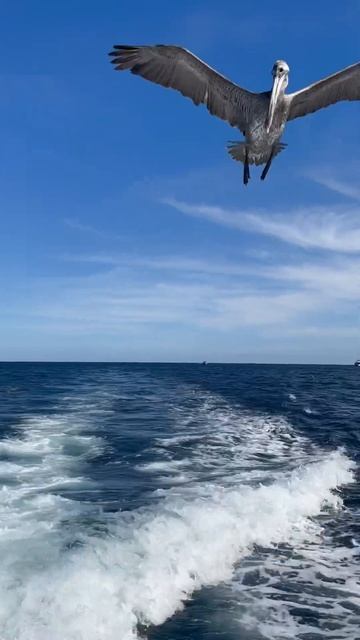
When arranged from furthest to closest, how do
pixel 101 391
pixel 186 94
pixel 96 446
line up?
pixel 101 391 < pixel 96 446 < pixel 186 94

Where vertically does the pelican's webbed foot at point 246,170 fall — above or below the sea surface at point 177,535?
above

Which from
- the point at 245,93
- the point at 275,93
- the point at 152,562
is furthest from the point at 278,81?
the point at 152,562

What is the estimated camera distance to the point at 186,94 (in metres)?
9.18

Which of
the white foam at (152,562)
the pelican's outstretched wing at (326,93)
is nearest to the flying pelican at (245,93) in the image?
the pelican's outstretched wing at (326,93)

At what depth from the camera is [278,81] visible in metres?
8.39

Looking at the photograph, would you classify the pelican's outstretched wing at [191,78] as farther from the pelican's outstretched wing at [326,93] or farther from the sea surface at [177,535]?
the sea surface at [177,535]

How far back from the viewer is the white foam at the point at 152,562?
24.3 ft

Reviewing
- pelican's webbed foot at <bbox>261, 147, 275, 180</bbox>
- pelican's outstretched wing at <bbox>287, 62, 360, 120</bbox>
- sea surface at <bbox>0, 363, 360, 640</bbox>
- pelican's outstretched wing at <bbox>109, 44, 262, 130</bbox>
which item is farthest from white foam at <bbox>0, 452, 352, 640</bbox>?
pelican's outstretched wing at <bbox>287, 62, 360, 120</bbox>

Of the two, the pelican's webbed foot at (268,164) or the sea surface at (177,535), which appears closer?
the sea surface at (177,535)

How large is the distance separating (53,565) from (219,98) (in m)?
7.89

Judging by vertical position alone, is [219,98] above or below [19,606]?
above

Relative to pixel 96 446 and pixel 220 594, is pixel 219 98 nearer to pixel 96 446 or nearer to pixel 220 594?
pixel 220 594

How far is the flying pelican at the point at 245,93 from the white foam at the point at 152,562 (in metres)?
6.35

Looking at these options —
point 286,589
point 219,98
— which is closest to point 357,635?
point 286,589
